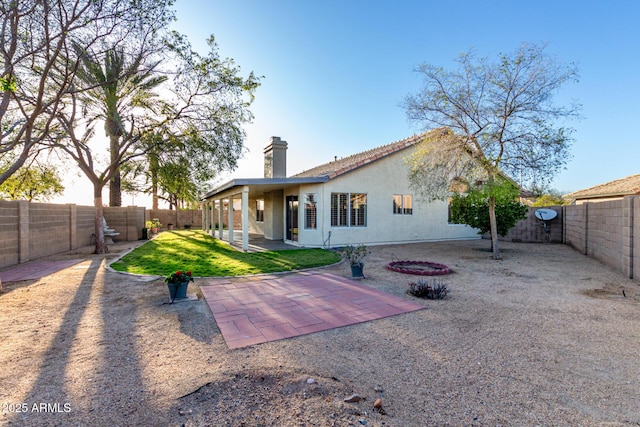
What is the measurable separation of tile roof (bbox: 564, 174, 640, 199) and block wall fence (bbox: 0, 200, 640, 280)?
15.5 feet

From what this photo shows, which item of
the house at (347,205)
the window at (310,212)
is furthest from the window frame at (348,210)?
the window at (310,212)

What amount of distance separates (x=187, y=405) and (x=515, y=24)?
45.0 feet

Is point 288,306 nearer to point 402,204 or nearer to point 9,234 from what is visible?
point 9,234

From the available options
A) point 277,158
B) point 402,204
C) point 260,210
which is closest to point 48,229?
point 277,158

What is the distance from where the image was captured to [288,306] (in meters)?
5.67

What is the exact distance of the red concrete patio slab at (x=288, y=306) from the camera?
455 cm

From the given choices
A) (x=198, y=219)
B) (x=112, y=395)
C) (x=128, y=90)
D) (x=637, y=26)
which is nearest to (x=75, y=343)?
(x=112, y=395)

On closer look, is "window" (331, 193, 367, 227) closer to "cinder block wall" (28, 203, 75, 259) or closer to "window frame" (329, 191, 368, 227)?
"window frame" (329, 191, 368, 227)

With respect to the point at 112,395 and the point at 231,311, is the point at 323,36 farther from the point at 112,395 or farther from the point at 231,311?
the point at 112,395

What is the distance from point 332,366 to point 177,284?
3.85m

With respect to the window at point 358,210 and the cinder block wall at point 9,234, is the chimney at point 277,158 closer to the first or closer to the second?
the window at point 358,210

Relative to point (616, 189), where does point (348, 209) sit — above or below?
below

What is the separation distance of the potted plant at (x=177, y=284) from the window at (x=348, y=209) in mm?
8743

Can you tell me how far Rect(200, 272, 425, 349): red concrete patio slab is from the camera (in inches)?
179
